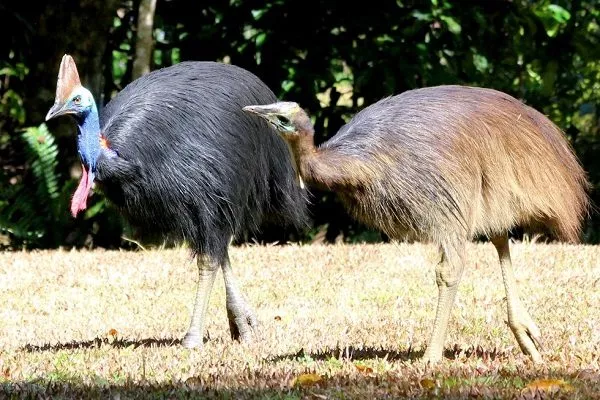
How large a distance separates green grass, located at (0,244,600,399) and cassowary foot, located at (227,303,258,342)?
0.08m

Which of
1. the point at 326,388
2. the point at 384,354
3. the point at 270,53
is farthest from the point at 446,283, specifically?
the point at 270,53

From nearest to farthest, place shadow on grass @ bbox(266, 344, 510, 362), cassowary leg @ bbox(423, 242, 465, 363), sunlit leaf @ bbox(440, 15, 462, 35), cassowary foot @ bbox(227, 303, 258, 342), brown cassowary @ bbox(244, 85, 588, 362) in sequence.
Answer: brown cassowary @ bbox(244, 85, 588, 362) → cassowary leg @ bbox(423, 242, 465, 363) → shadow on grass @ bbox(266, 344, 510, 362) → cassowary foot @ bbox(227, 303, 258, 342) → sunlit leaf @ bbox(440, 15, 462, 35)

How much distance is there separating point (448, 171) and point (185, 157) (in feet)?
5.69

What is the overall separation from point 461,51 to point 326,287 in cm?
372

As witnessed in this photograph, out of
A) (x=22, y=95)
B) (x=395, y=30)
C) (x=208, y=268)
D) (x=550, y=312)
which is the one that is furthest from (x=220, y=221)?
(x=22, y=95)

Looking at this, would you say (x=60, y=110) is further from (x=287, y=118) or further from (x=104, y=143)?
(x=287, y=118)

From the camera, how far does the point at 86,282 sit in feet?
28.5

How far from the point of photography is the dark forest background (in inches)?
424

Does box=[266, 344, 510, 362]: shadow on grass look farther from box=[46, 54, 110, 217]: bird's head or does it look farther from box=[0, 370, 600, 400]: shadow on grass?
box=[46, 54, 110, 217]: bird's head

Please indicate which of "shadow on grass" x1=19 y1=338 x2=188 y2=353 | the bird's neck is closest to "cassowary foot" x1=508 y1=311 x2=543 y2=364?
the bird's neck

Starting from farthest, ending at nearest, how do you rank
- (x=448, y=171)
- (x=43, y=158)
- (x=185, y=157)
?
(x=43, y=158) < (x=185, y=157) < (x=448, y=171)

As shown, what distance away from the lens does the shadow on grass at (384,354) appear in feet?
19.2

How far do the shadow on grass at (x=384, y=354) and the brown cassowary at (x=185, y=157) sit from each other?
785 millimetres

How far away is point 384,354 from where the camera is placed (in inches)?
239
